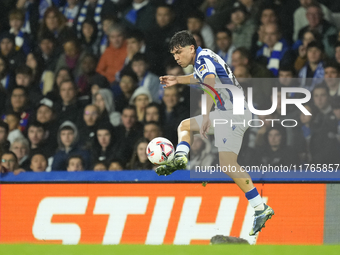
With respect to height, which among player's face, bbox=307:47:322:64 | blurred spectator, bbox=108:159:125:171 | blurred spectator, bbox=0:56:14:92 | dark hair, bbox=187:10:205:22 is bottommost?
blurred spectator, bbox=108:159:125:171

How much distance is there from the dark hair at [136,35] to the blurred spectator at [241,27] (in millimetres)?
1178

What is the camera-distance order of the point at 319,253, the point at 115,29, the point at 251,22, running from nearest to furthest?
1. the point at 319,253
2. the point at 251,22
3. the point at 115,29

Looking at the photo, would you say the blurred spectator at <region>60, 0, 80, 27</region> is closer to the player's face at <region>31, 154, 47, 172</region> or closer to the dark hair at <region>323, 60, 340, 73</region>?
the player's face at <region>31, 154, 47, 172</region>

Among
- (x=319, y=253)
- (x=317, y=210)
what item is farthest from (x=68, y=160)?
(x=319, y=253)

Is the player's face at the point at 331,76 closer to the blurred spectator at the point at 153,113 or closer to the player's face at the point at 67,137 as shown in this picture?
the blurred spectator at the point at 153,113

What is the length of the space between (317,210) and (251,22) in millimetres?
2681

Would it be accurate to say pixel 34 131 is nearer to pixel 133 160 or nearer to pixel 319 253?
pixel 133 160

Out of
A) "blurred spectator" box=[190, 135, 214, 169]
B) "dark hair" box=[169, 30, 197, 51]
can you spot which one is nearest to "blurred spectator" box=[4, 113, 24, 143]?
"blurred spectator" box=[190, 135, 214, 169]

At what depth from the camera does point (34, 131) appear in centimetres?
830

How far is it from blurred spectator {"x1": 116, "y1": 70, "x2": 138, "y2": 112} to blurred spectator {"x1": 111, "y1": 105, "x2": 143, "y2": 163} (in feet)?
0.58

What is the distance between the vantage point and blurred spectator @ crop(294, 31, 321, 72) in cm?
771

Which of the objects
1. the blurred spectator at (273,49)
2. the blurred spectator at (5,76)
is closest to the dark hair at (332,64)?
the blurred spectator at (273,49)

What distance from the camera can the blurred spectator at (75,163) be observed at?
25.5 ft

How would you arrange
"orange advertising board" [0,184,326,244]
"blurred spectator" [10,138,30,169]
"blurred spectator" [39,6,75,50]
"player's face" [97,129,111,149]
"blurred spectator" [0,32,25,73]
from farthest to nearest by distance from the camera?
"blurred spectator" [0,32,25,73]
"blurred spectator" [39,6,75,50]
"blurred spectator" [10,138,30,169]
"player's face" [97,129,111,149]
"orange advertising board" [0,184,326,244]
